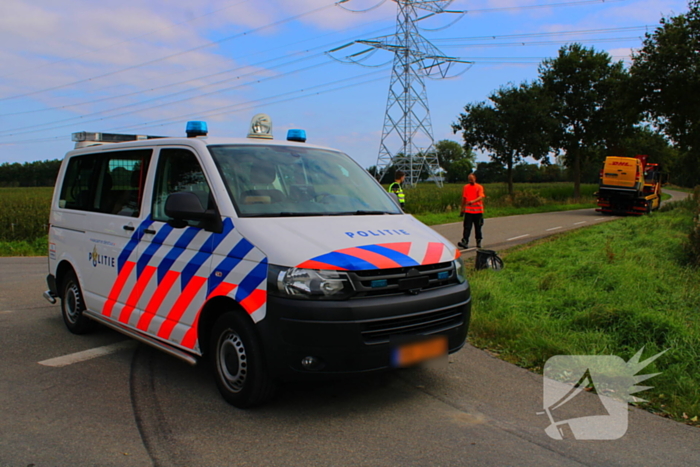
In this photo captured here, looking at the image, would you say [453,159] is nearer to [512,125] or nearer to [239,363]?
[512,125]

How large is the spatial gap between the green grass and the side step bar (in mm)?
2953

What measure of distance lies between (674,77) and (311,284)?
2922cm

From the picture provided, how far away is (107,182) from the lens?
5.45m

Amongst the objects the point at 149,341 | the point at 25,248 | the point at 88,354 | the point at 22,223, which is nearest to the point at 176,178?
the point at 149,341

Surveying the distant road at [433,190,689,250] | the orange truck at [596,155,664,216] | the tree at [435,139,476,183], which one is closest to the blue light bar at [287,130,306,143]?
the distant road at [433,190,689,250]

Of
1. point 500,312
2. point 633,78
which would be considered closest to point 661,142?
point 633,78

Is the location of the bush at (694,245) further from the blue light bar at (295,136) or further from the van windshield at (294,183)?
the blue light bar at (295,136)

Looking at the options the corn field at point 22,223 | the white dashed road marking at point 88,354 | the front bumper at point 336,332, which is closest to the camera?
the front bumper at point 336,332

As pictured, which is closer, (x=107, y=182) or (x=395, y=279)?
(x=395, y=279)

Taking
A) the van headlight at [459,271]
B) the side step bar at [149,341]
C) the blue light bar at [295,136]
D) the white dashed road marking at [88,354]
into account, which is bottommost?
the white dashed road marking at [88,354]

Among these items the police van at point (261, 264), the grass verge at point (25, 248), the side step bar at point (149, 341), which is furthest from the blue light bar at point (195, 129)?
the grass verge at point (25, 248)

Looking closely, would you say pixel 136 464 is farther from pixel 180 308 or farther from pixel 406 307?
pixel 406 307

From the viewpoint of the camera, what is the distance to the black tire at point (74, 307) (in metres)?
5.84

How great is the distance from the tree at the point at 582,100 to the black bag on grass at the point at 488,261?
93.3 ft
